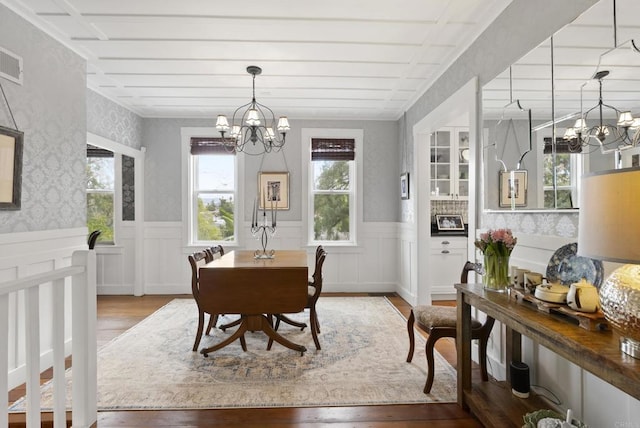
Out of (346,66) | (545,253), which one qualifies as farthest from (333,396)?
(346,66)

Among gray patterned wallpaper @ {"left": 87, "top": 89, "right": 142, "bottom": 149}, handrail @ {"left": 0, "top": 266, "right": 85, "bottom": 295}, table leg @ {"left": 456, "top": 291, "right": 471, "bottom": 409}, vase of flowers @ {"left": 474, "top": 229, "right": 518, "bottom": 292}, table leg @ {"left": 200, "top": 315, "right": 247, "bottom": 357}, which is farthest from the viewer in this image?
gray patterned wallpaper @ {"left": 87, "top": 89, "right": 142, "bottom": 149}

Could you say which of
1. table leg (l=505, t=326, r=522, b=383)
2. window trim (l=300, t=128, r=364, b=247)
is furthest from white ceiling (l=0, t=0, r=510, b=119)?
table leg (l=505, t=326, r=522, b=383)

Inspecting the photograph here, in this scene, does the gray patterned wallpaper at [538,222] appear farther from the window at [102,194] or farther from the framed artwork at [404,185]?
the window at [102,194]

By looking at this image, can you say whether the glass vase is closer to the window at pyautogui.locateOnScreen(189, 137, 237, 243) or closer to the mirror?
the mirror

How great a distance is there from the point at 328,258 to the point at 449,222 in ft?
5.46

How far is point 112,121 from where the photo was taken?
3.92 m

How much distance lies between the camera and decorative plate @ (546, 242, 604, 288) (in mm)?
1454

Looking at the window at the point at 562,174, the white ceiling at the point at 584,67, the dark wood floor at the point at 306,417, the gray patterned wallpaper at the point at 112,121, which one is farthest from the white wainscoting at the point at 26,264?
the white ceiling at the point at 584,67

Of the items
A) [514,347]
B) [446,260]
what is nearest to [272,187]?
[446,260]

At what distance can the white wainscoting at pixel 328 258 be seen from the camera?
4637mm

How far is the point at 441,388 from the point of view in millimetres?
2191

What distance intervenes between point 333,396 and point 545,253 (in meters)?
1.47

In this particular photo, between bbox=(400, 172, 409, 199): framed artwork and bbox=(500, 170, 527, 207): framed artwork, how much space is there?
2.03 metres

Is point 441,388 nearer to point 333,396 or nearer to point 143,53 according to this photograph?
point 333,396
